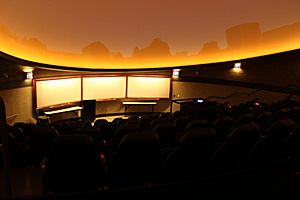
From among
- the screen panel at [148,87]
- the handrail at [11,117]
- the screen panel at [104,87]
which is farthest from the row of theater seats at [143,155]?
the screen panel at [148,87]

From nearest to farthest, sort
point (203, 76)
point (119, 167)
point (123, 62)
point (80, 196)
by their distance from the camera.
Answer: point (80, 196), point (119, 167), point (123, 62), point (203, 76)

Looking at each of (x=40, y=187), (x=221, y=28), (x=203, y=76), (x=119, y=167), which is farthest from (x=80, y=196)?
(x=203, y=76)

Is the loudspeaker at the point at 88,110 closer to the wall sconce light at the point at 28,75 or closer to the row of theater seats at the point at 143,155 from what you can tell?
the wall sconce light at the point at 28,75

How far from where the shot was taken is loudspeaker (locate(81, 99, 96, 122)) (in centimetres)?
1095

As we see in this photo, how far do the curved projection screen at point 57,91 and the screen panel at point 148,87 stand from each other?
239 cm

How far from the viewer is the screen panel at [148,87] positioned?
39.1ft

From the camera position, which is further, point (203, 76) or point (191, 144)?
point (203, 76)

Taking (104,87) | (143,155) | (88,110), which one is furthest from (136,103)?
(143,155)

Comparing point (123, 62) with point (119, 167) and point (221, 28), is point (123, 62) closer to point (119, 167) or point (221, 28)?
point (221, 28)

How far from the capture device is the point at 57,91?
399 inches

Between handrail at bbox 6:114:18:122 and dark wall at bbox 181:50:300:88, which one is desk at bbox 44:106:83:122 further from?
dark wall at bbox 181:50:300:88

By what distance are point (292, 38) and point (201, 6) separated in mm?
3530

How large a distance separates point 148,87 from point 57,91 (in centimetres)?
403

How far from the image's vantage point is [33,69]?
356 inches
